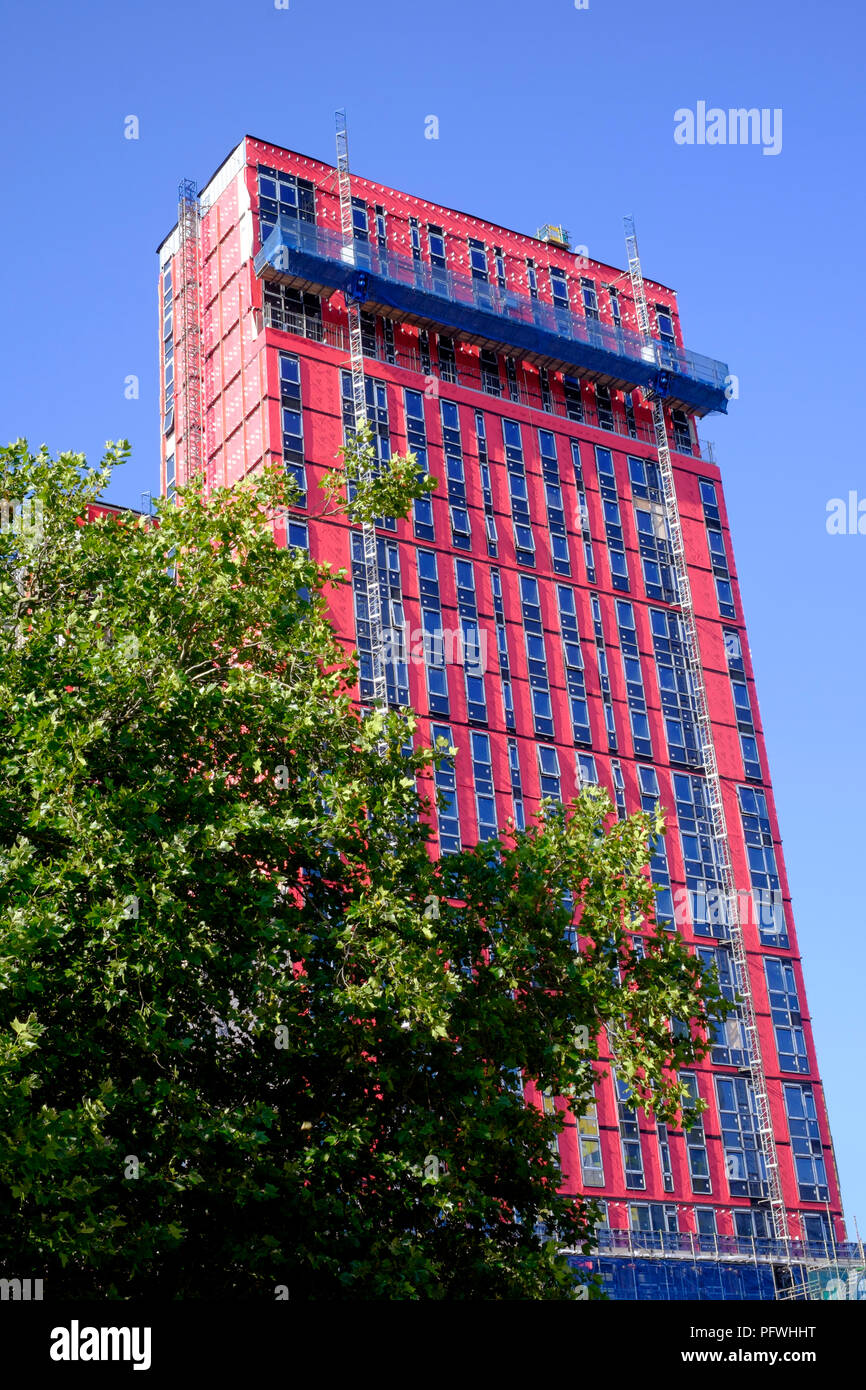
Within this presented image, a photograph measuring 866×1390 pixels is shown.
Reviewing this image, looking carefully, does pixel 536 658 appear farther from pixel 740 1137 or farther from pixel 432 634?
pixel 740 1137

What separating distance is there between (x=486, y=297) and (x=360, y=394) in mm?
10027

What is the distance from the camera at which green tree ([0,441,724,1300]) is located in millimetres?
20297

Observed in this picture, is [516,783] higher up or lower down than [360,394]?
lower down

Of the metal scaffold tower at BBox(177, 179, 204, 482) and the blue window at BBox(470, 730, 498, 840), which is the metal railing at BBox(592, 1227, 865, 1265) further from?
the metal scaffold tower at BBox(177, 179, 204, 482)

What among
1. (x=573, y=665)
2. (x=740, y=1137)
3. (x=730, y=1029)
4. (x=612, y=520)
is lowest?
(x=740, y=1137)

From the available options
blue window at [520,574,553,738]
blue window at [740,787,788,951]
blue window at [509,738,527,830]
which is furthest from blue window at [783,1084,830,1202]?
blue window at [520,574,553,738]

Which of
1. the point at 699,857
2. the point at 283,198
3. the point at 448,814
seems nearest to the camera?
Result: the point at 448,814

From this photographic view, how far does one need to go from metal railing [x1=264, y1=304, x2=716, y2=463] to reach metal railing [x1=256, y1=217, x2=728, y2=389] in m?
2.91

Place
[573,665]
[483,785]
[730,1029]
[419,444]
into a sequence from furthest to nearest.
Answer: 1. [573,665]
2. [419,444]
3. [730,1029]
4. [483,785]

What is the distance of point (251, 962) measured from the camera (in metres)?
22.4

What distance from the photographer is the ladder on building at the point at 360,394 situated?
68.6 metres

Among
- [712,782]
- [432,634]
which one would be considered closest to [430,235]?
[432,634]
